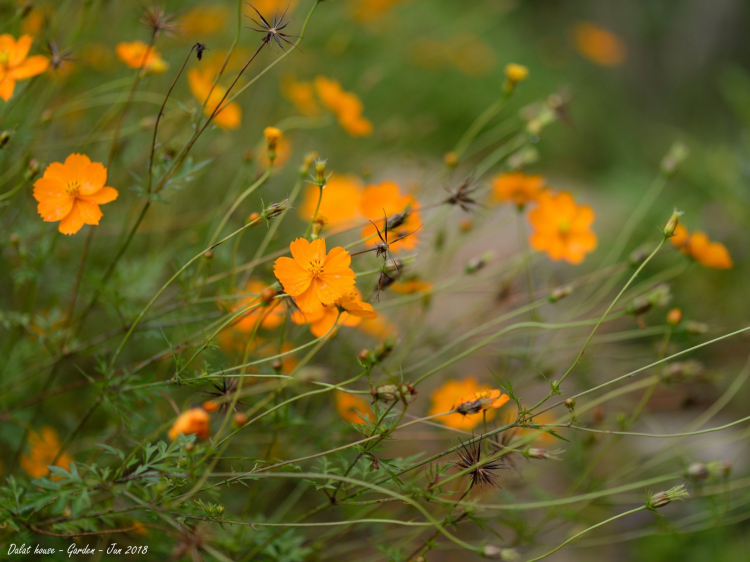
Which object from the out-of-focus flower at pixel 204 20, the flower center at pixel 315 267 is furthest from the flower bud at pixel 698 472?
the out-of-focus flower at pixel 204 20

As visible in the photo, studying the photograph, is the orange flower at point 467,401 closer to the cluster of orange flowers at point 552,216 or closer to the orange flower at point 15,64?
the cluster of orange flowers at point 552,216

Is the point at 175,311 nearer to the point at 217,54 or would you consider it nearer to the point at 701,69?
the point at 217,54

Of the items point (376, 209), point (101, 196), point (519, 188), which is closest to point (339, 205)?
point (376, 209)

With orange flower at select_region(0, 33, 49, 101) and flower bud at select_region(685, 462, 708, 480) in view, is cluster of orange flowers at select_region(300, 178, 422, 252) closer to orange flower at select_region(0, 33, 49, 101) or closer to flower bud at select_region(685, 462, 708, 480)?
orange flower at select_region(0, 33, 49, 101)

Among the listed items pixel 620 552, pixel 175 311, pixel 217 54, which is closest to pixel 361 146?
pixel 217 54

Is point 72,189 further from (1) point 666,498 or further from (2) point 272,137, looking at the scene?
(1) point 666,498
